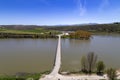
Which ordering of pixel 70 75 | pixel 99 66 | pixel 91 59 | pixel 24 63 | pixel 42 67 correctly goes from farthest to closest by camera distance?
pixel 24 63
pixel 42 67
pixel 91 59
pixel 99 66
pixel 70 75

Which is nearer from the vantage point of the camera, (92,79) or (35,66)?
(92,79)

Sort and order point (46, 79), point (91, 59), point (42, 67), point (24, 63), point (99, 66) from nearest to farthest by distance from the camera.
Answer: point (46, 79)
point (99, 66)
point (91, 59)
point (42, 67)
point (24, 63)

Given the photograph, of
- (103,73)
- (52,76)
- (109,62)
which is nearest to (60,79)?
(52,76)

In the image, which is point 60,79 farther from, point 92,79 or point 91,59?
point 91,59

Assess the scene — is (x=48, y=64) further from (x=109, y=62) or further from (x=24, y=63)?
(x=109, y=62)

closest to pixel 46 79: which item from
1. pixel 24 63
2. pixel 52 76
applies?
pixel 52 76

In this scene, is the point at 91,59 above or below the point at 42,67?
above

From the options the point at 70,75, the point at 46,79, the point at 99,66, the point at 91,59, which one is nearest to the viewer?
the point at 46,79

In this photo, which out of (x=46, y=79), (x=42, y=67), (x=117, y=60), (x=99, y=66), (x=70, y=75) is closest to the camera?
(x=46, y=79)

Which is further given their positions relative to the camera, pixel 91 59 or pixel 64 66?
pixel 64 66
